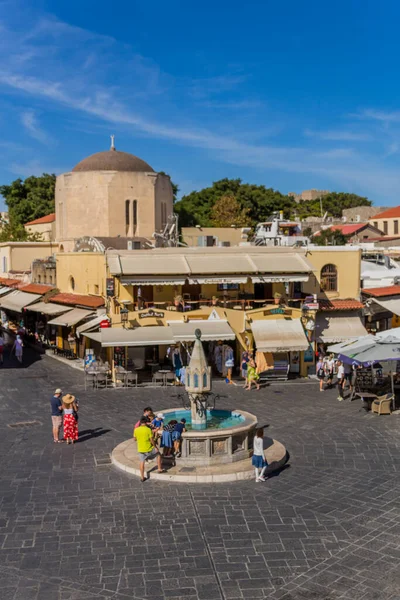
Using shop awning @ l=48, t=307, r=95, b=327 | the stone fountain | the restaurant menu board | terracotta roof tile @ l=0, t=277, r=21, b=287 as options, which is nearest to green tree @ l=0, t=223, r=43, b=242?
terracotta roof tile @ l=0, t=277, r=21, b=287

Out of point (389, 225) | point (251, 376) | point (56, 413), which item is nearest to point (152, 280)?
point (251, 376)

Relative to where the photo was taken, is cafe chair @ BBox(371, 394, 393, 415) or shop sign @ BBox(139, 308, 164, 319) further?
shop sign @ BBox(139, 308, 164, 319)

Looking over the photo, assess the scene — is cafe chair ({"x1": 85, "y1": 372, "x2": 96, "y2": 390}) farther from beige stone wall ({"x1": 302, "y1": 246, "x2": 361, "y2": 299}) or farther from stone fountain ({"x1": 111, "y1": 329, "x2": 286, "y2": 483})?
beige stone wall ({"x1": 302, "y1": 246, "x2": 361, "y2": 299})

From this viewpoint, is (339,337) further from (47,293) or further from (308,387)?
(47,293)

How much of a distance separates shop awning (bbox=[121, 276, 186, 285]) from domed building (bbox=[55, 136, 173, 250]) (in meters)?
19.0

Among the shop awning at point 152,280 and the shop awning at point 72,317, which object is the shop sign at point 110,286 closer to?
the shop awning at point 152,280

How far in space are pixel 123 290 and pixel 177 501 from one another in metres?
14.5

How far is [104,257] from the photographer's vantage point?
2941 cm

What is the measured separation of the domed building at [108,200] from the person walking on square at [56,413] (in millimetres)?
28023

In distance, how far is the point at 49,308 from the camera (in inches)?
1294

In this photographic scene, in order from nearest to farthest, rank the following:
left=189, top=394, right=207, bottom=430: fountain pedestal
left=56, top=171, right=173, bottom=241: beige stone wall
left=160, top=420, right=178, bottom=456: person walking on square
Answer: left=160, top=420, right=178, bottom=456: person walking on square, left=189, top=394, right=207, bottom=430: fountain pedestal, left=56, top=171, right=173, bottom=241: beige stone wall

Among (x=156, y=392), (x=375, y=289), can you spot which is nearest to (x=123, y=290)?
(x=156, y=392)

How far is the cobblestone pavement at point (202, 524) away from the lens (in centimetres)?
973

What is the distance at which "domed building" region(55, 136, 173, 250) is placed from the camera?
43.8 meters
